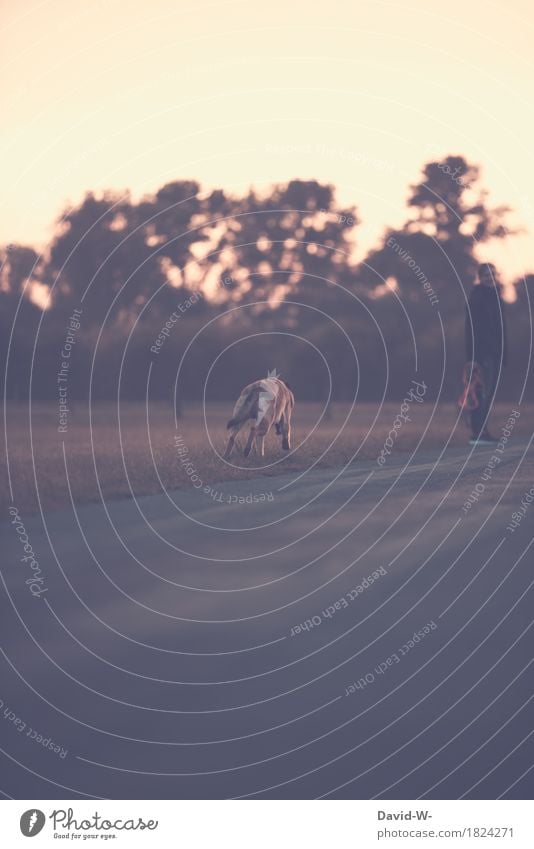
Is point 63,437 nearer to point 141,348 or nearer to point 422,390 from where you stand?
point 141,348

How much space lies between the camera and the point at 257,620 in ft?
21.4

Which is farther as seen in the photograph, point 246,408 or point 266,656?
point 246,408

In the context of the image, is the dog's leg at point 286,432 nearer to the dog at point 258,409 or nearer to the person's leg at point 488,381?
the dog at point 258,409

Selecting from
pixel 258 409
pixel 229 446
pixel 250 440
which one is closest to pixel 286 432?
pixel 250 440

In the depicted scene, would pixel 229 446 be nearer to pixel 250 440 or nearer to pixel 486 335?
pixel 250 440

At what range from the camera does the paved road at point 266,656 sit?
15.2 feet

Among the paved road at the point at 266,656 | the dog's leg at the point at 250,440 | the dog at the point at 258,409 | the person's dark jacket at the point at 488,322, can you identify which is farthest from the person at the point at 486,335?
the paved road at the point at 266,656

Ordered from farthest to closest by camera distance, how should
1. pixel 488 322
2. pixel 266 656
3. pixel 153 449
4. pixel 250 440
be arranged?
pixel 488 322, pixel 153 449, pixel 250 440, pixel 266 656

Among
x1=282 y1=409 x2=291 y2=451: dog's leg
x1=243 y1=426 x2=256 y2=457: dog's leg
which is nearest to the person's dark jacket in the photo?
x1=282 y1=409 x2=291 y2=451: dog's leg

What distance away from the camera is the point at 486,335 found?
1733 centimetres

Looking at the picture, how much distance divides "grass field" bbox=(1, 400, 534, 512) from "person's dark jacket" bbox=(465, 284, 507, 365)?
1526 mm

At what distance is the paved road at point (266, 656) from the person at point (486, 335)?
7670mm

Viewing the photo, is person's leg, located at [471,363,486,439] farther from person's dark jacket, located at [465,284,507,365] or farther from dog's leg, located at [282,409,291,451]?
dog's leg, located at [282,409,291,451]

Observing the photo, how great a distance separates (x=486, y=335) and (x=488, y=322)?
20 cm
